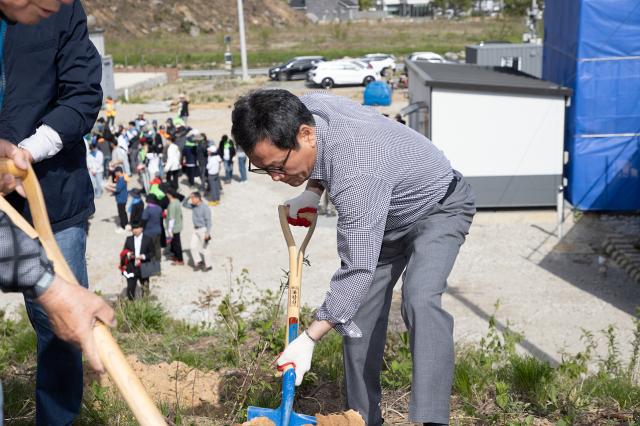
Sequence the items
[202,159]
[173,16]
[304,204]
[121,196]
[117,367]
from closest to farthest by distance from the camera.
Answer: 1. [117,367]
2. [304,204]
3. [121,196]
4. [202,159]
5. [173,16]

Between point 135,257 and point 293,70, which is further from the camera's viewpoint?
point 293,70

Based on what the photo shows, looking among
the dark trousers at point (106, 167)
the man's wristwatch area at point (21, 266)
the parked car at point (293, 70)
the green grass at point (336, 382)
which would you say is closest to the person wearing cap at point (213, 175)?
the dark trousers at point (106, 167)

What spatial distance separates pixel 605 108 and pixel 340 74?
23886 millimetres

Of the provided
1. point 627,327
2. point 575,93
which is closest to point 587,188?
point 575,93

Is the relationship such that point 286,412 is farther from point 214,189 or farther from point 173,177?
point 173,177

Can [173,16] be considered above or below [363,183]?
below

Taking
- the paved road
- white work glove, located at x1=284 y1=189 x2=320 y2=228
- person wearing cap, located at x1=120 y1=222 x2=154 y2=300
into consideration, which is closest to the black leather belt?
white work glove, located at x1=284 y1=189 x2=320 y2=228

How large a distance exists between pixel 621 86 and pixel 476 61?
1241cm

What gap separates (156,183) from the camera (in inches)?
558

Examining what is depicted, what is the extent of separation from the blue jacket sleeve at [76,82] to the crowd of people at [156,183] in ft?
25.4

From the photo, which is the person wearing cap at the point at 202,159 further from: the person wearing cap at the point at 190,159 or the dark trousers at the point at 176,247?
the dark trousers at the point at 176,247

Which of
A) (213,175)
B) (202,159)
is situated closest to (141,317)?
(213,175)

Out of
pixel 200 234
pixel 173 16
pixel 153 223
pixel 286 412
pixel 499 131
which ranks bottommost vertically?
pixel 200 234

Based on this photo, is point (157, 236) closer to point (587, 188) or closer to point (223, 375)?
point (223, 375)
